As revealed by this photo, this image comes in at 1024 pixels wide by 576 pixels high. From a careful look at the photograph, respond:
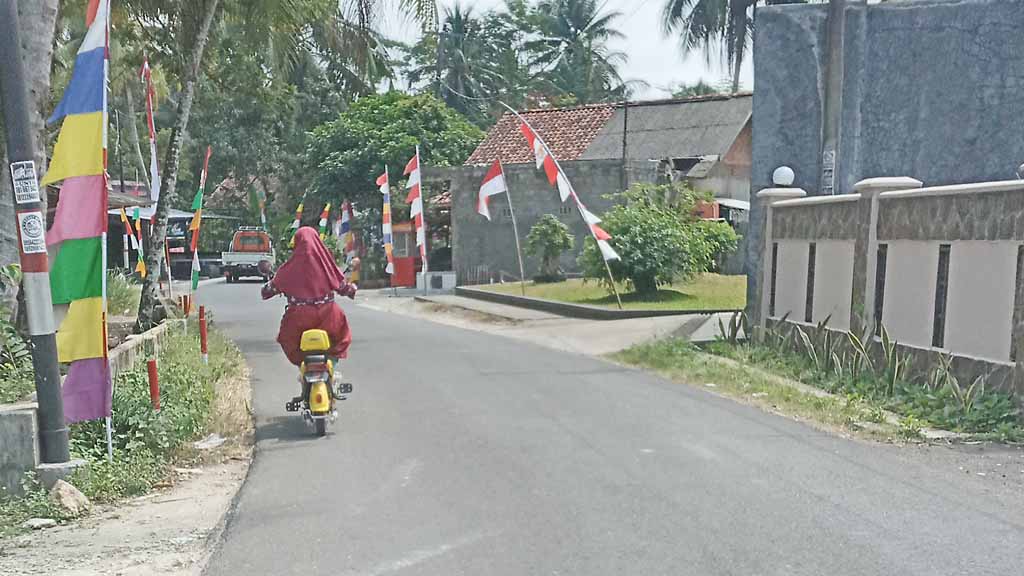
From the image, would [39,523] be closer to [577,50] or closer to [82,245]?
[82,245]

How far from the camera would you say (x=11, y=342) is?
28.1 ft

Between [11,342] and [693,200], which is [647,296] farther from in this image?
[11,342]

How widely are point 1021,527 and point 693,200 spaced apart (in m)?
19.8

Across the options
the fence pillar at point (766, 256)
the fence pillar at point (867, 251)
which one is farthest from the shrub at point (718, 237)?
the fence pillar at point (867, 251)

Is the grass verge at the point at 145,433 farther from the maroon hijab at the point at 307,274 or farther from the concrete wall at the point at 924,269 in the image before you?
the concrete wall at the point at 924,269

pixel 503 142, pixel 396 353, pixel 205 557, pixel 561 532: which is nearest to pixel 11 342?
pixel 205 557

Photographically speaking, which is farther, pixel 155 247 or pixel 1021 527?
pixel 155 247

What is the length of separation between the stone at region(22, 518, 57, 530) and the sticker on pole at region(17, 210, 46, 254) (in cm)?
183

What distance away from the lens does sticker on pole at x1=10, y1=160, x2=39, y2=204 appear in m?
6.52

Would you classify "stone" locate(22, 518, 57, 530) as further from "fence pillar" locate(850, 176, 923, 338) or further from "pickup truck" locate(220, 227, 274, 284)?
"pickup truck" locate(220, 227, 274, 284)

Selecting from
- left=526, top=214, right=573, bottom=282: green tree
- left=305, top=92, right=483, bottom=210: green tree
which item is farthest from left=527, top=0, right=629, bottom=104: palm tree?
left=526, top=214, right=573, bottom=282: green tree

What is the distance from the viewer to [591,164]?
1131 inches

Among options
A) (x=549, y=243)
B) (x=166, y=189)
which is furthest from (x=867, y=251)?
(x=549, y=243)

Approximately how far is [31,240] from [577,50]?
158 feet
